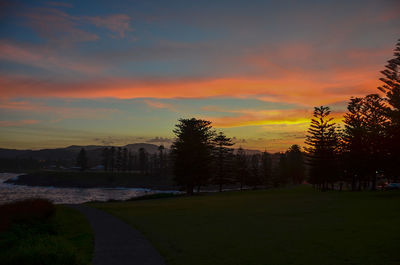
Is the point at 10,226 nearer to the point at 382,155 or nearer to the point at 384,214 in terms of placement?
the point at 384,214

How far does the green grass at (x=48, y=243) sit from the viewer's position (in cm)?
964

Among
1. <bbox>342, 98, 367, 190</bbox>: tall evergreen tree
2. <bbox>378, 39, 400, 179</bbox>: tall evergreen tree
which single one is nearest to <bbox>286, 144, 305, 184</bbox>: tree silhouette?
<bbox>342, 98, 367, 190</bbox>: tall evergreen tree

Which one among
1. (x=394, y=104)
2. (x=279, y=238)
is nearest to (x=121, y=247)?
(x=279, y=238)

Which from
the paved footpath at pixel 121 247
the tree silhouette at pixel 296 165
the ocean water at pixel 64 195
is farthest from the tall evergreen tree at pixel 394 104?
the tree silhouette at pixel 296 165

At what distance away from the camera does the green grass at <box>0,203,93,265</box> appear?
31.6 ft

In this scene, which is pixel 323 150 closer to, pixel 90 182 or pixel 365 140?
pixel 365 140

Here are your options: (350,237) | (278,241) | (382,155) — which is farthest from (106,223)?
(382,155)

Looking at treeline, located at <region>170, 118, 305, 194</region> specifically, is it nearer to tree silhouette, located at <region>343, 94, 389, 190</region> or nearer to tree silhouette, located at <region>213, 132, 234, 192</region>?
tree silhouette, located at <region>213, 132, 234, 192</region>

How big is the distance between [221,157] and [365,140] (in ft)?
96.9

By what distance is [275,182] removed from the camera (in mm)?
88250

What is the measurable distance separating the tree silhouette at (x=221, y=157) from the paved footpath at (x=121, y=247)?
170 feet

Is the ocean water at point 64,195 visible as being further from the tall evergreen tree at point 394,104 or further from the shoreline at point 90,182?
the tall evergreen tree at point 394,104

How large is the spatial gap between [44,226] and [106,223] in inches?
141

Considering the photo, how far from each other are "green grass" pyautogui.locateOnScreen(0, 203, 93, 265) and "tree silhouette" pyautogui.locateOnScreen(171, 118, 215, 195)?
36.6 m
